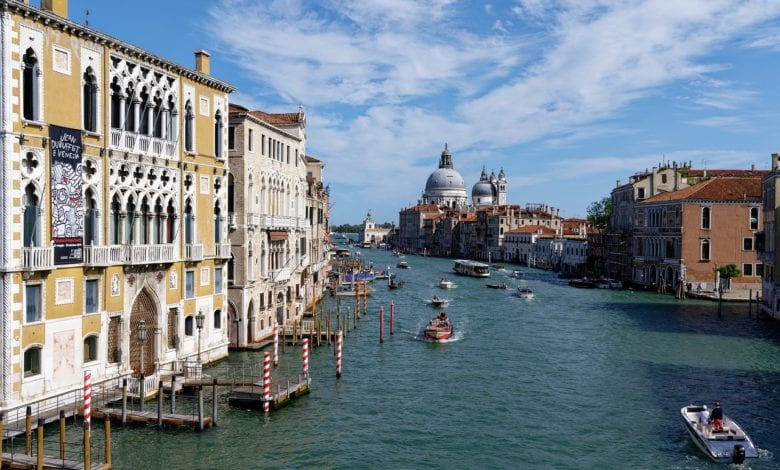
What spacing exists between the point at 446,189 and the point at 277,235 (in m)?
139

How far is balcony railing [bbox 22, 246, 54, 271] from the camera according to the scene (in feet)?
45.4

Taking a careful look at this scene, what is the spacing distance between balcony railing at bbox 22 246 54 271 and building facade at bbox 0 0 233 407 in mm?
26

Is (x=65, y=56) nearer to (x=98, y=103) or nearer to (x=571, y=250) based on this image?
(x=98, y=103)

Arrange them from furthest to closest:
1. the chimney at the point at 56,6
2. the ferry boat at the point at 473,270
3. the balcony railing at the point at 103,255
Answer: the ferry boat at the point at 473,270, the balcony railing at the point at 103,255, the chimney at the point at 56,6

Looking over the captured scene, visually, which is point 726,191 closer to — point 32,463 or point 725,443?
point 725,443

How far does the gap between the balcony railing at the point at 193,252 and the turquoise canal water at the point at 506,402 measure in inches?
172

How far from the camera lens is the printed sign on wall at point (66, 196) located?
1454 centimetres

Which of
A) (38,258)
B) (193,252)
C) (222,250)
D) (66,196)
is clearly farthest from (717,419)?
(66,196)

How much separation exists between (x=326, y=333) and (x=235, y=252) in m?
6.05

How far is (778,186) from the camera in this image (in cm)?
3300

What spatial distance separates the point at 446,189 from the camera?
164375 millimetres

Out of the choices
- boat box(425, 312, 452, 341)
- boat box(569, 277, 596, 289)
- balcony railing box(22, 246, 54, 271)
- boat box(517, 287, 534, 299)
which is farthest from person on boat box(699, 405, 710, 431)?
boat box(569, 277, 596, 289)

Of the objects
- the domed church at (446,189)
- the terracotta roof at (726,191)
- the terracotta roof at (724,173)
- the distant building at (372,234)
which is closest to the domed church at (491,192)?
the domed church at (446,189)

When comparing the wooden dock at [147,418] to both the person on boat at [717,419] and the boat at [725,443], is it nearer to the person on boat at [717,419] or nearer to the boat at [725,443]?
the boat at [725,443]
